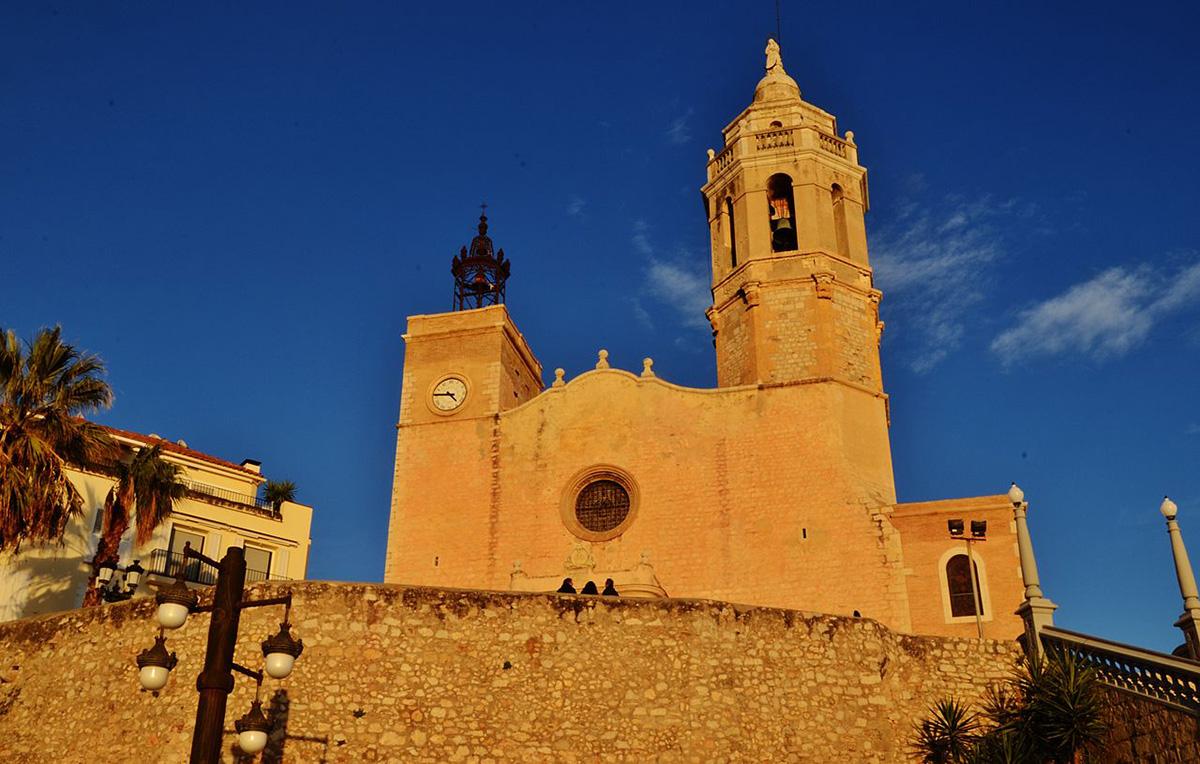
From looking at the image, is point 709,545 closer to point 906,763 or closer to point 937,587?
point 937,587

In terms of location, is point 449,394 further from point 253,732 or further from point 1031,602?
point 253,732

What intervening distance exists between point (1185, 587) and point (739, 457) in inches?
457

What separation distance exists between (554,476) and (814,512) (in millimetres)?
6664

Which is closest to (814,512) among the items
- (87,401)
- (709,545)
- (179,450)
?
(709,545)

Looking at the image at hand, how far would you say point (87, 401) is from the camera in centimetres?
2128

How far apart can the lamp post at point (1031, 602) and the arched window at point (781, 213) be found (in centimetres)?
1247

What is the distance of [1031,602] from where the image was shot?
61.2ft

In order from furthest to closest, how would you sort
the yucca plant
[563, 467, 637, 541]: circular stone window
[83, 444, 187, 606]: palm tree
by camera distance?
[563, 467, 637, 541]: circular stone window → [83, 444, 187, 606]: palm tree → the yucca plant

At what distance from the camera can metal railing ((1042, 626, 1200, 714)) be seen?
1473 cm

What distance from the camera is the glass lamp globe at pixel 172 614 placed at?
9.34m

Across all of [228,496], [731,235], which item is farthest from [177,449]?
[731,235]

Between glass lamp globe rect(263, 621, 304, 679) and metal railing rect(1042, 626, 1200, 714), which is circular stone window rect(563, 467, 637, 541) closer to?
metal railing rect(1042, 626, 1200, 714)

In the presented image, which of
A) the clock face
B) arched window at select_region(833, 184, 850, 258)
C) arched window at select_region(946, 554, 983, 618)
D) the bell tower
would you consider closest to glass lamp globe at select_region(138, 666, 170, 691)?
arched window at select_region(946, 554, 983, 618)

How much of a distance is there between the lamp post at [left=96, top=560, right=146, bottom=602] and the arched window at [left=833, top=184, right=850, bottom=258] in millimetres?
19454
